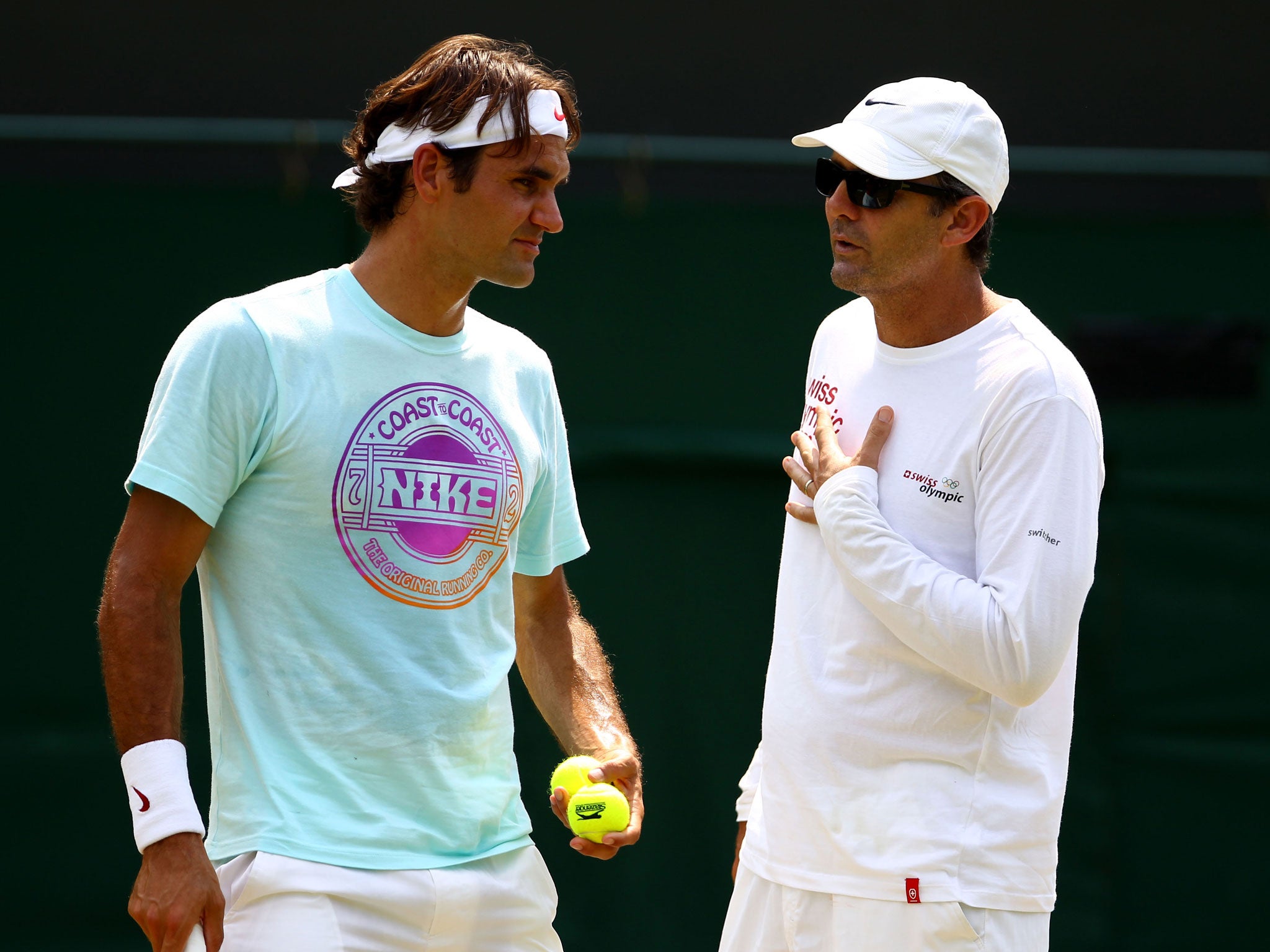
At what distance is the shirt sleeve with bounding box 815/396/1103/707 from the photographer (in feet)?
Result: 8.22

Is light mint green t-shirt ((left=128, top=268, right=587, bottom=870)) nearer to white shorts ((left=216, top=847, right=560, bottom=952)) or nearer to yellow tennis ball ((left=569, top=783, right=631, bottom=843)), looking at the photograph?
white shorts ((left=216, top=847, right=560, bottom=952))

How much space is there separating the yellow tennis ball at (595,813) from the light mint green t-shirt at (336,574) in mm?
143

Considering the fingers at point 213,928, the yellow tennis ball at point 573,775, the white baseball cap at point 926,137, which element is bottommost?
the fingers at point 213,928

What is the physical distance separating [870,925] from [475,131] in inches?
63.2

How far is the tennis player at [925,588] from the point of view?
2.55m

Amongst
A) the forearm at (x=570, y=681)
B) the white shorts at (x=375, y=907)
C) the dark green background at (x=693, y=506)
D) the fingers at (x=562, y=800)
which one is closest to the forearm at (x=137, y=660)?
the white shorts at (x=375, y=907)

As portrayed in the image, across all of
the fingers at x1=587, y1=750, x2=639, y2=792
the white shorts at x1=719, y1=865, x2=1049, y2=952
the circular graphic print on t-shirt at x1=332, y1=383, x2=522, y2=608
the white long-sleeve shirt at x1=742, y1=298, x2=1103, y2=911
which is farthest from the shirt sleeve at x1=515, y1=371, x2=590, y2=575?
the white shorts at x1=719, y1=865, x2=1049, y2=952

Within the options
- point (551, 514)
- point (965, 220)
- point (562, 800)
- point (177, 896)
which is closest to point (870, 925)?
point (562, 800)

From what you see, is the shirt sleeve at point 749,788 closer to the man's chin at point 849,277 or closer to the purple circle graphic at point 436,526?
the purple circle graphic at point 436,526

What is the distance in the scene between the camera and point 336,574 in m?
2.50

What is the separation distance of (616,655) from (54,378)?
1.80 meters

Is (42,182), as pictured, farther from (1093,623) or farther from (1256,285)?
(1256,285)

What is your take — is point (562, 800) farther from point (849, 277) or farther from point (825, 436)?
point (849, 277)

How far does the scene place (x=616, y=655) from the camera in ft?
14.3
